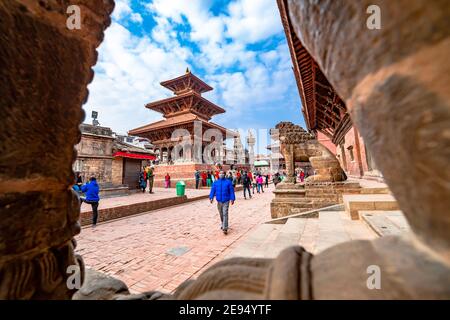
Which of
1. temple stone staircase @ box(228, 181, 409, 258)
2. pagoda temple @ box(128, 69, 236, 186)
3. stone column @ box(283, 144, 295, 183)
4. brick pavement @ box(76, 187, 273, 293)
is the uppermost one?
pagoda temple @ box(128, 69, 236, 186)

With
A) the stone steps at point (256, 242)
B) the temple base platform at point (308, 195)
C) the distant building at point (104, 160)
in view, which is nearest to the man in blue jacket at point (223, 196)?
the stone steps at point (256, 242)

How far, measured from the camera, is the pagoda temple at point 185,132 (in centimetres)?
1788

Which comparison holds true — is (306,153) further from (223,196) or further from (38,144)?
(38,144)

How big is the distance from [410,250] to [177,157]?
19042 millimetres

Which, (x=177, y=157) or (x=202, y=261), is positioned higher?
(x=177, y=157)

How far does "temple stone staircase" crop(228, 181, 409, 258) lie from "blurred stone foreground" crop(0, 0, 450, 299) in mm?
1887

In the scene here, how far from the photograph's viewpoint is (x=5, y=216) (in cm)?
86

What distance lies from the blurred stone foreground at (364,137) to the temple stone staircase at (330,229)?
6.19 feet

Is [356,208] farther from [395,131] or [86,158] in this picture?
A: [86,158]

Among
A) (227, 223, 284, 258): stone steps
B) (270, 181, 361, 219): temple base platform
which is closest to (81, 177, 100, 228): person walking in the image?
(227, 223, 284, 258): stone steps

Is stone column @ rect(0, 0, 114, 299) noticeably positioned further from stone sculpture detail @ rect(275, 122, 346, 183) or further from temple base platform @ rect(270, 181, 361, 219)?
stone sculpture detail @ rect(275, 122, 346, 183)

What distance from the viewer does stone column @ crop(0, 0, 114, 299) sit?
2.91ft

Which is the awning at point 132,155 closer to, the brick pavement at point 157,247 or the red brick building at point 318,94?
the brick pavement at point 157,247
